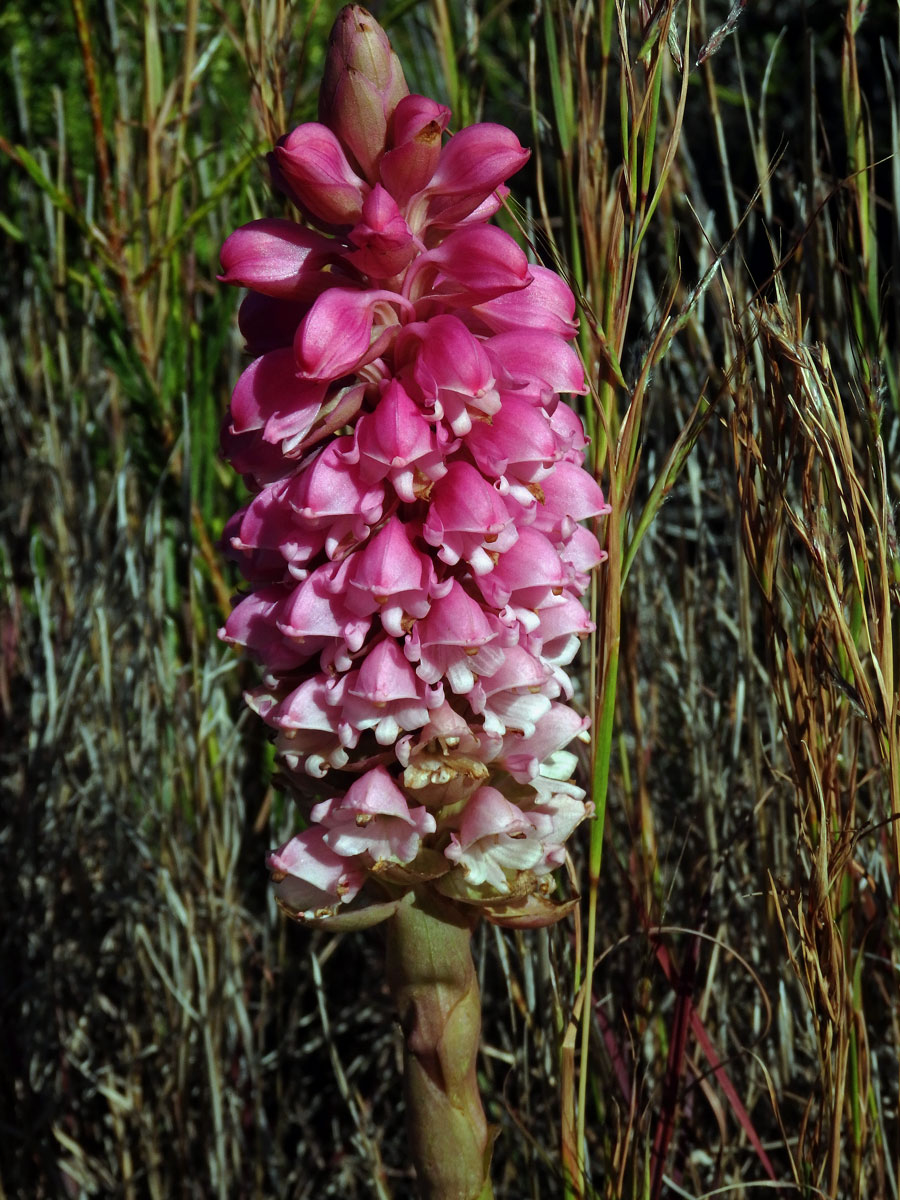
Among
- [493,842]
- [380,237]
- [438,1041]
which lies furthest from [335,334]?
[438,1041]

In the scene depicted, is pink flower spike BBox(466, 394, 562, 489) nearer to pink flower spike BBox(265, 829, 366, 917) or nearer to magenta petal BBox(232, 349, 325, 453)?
magenta petal BBox(232, 349, 325, 453)

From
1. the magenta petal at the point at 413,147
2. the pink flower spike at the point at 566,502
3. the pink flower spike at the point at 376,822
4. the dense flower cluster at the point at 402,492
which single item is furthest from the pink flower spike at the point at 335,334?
the pink flower spike at the point at 376,822

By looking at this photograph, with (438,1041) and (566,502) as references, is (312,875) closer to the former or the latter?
(438,1041)

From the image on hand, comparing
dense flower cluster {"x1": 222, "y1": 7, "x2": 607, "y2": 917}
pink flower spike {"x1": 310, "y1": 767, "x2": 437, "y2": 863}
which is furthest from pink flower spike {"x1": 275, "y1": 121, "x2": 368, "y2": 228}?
pink flower spike {"x1": 310, "y1": 767, "x2": 437, "y2": 863}

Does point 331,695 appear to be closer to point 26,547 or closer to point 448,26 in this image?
point 448,26

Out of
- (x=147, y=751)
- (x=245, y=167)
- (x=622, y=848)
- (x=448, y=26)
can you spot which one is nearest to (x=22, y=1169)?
(x=147, y=751)

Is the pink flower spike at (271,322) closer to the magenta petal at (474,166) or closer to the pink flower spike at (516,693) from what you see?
the magenta petal at (474,166)
